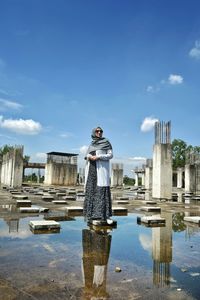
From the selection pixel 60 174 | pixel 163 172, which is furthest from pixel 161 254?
pixel 60 174

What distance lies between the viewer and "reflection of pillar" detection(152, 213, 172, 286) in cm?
284

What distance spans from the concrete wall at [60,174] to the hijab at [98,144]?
37.3 metres

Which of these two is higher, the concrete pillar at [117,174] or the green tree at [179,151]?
the green tree at [179,151]

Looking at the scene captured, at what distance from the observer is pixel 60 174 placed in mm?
43219

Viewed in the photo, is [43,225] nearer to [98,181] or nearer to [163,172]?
[98,181]

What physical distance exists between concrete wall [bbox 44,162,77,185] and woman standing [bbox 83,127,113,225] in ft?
123

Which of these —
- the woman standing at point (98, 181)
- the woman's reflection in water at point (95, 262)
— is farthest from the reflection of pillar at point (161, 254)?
the woman standing at point (98, 181)

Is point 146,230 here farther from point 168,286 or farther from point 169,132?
point 169,132

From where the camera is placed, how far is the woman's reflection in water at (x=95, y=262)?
2434mm

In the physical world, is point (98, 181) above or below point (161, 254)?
above

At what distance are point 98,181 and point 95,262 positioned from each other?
8.55 ft

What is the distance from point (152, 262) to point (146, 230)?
87.6 inches

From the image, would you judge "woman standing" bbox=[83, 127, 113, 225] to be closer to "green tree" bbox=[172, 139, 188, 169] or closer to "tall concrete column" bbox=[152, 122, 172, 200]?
"tall concrete column" bbox=[152, 122, 172, 200]

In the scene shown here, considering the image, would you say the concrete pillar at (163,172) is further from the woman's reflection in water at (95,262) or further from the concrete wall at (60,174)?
the concrete wall at (60,174)
